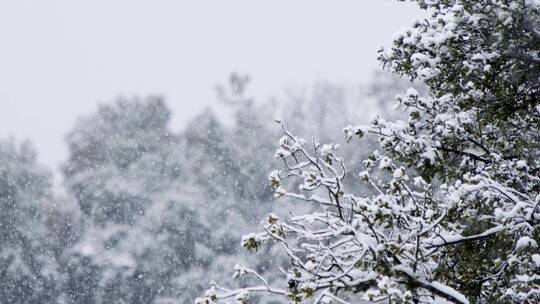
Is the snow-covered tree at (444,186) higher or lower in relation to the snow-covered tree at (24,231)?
lower

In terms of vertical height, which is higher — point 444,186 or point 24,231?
point 24,231

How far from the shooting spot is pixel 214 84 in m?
28.7

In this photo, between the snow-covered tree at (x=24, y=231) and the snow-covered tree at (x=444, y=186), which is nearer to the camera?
the snow-covered tree at (x=444, y=186)

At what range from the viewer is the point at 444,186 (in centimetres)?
655

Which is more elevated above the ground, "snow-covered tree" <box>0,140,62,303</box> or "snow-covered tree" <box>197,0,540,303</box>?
"snow-covered tree" <box>0,140,62,303</box>

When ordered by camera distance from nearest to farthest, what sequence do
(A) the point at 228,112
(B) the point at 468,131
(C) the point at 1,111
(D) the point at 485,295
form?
(B) the point at 468,131, (D) the point at 485,295, (A) the point at 228,112, (C) the point at 1,111

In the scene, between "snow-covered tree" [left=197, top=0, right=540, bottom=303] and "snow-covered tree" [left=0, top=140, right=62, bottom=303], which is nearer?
"snow-covered tree" [left=197, top=0, right=540, bottom=303]

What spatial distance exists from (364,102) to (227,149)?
7.83m

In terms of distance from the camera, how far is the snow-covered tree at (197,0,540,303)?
15.5 ft

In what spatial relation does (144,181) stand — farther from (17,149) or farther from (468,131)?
(468,131)

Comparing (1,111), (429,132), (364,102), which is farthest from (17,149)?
(1,111)

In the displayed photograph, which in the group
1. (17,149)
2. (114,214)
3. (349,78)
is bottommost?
(114,214)

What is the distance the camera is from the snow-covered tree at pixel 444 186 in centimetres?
472

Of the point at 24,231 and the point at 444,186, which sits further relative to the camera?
the point at 24,231
